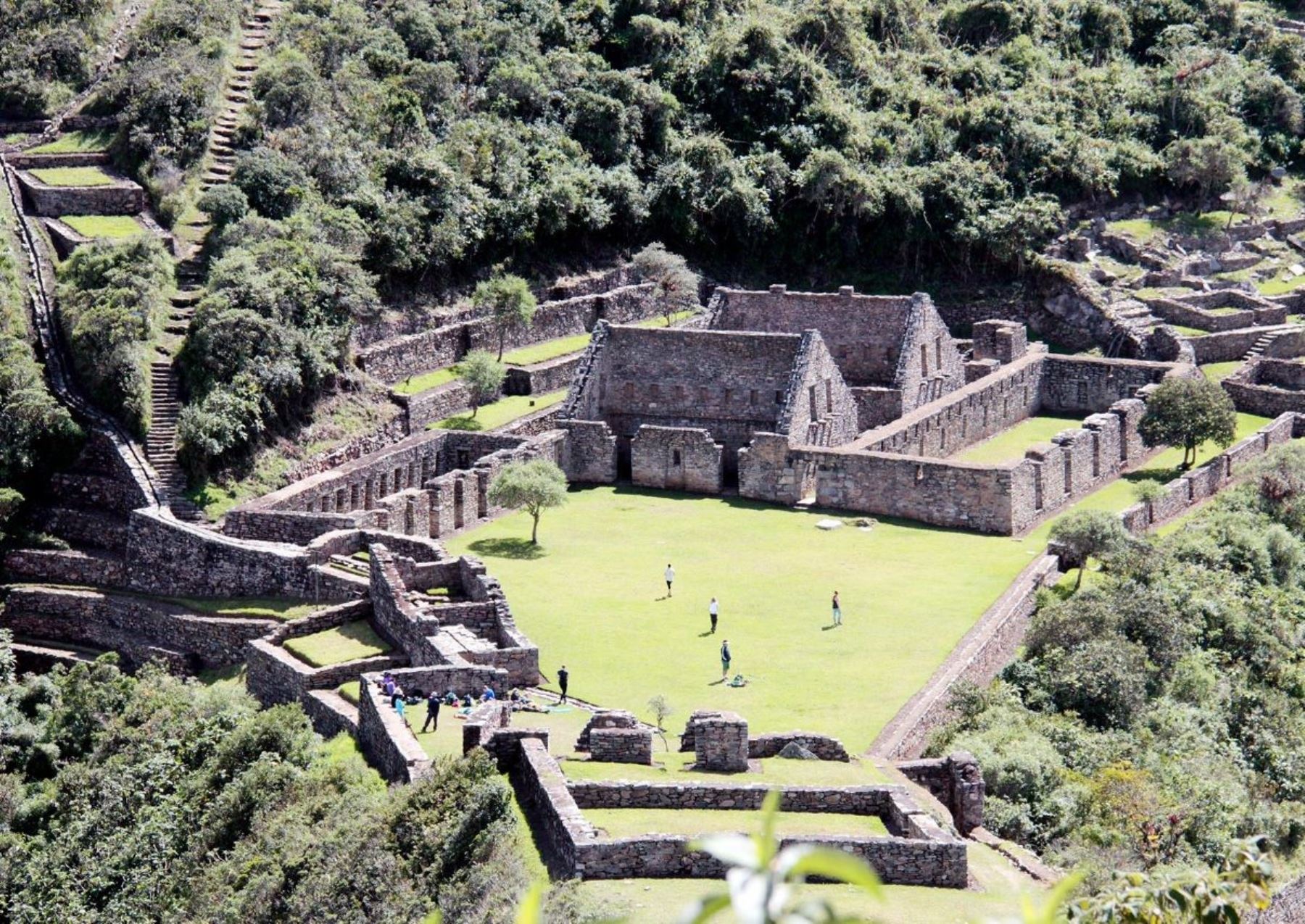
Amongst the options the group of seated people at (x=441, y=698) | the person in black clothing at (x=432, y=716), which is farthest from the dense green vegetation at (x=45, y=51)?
the person in black clothing at (x=432, y=716)

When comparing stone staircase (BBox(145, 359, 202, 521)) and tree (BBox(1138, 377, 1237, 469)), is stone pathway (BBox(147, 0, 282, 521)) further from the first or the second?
tree (BBox(1138, 377, 1237, 469))

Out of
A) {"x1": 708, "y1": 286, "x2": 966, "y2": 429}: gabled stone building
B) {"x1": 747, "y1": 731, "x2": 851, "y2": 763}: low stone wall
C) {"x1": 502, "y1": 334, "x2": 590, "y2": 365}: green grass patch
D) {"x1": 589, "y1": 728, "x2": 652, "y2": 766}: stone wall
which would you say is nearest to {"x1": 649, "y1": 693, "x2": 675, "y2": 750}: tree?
{"x1": 747, "y1": 731, "x2": 851, "y2": 763}: low stone wall

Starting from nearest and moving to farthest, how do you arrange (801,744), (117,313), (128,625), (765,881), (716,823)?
(765,881)
(716,823)
(801,744)
(128,625)
(117,313)

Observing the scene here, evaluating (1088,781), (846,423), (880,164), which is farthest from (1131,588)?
(880,164)

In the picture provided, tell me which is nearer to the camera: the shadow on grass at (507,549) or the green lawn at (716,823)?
the green lawn at (716,823)

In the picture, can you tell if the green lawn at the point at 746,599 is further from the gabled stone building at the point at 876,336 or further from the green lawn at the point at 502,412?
the gabled stone building at the point at 876,336

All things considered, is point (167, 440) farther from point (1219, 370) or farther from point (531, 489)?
point (1219, 370)

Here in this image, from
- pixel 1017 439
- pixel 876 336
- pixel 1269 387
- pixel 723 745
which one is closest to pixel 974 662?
pixel 723 745
